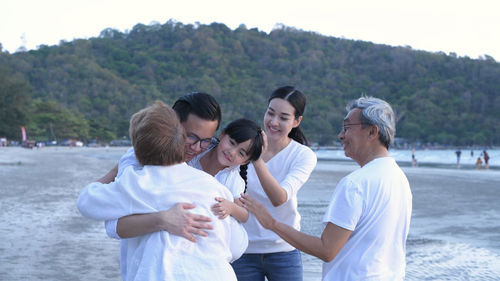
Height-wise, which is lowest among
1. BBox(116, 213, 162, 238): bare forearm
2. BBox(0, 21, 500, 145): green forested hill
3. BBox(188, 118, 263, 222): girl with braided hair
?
BBox(116, 213, 162, 238): bare forearm

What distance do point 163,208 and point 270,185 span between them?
79cm

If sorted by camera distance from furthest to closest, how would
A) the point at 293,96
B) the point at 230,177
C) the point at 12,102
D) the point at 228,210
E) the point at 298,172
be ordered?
the point at 12,102 < the point at 293,96 < the point at 298,172 < the point at 230,177 < the point at 228,210

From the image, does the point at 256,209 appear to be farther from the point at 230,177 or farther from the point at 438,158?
the point at 438,158

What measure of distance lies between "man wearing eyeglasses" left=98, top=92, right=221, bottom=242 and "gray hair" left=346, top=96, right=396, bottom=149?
0.65 metres

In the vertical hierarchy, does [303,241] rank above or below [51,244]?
above

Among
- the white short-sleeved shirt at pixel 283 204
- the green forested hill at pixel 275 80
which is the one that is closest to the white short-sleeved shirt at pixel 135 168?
the white short-sleeved shirt at pixel 283 204

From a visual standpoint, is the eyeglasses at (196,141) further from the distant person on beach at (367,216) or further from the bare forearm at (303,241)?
the bare forearm at (303,241)

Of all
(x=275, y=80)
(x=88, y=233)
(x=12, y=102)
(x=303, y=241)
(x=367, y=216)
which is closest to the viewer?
(x=367, y=216)

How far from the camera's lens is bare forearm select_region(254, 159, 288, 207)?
97.9 inches

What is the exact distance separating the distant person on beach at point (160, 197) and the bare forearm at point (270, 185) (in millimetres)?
574

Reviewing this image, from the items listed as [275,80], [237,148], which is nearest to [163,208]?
[237,148]

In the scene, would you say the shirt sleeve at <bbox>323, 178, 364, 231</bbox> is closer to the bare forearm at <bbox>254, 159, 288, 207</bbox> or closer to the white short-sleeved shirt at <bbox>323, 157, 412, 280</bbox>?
the white short-sleeved shirt at <bbox>323, 157, 412, 280</bbox>

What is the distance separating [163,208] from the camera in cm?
188

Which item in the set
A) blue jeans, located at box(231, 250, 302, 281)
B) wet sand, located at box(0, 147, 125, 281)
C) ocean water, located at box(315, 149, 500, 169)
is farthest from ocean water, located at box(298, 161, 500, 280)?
ocean water, located at box(315, 149, 500, 169)
